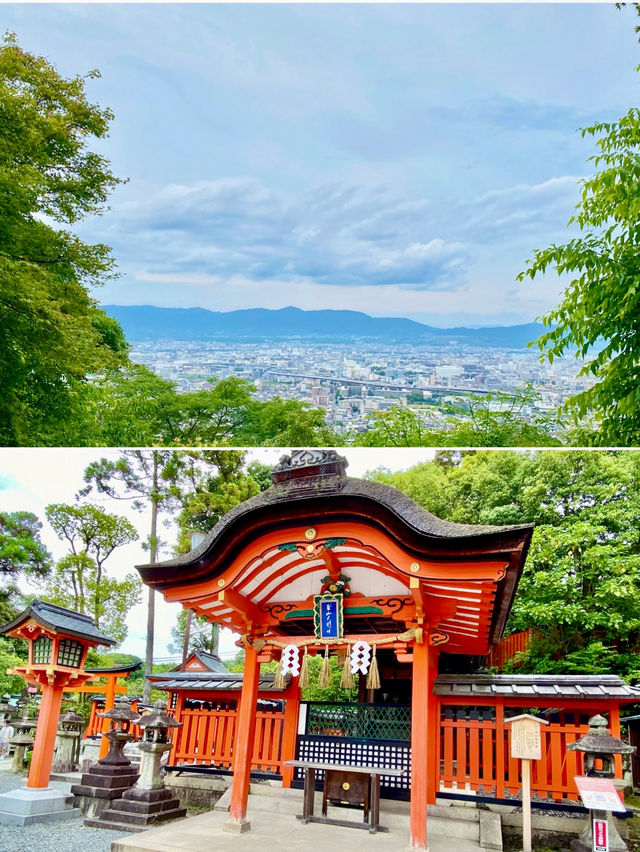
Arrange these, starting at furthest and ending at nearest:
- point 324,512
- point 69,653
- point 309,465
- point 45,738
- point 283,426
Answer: point 283,426
point 69,653
point 45,738
point 309,465
point 324,512

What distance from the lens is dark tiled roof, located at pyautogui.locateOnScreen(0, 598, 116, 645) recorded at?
24.2 feet

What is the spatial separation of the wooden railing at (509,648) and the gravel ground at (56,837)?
8064mm

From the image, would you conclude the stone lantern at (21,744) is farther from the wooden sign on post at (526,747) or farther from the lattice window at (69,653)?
the wooden sign on post at (526,747)

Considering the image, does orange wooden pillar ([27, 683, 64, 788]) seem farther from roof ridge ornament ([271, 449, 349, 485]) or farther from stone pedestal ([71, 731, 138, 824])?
roof ridge ornament ([271, 449, 349, 485])

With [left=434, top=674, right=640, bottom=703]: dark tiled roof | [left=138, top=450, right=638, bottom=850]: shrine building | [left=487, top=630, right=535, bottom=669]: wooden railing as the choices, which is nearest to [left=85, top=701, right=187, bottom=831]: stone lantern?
[left=138, top=450, right=638, bottom=850]: shrine building

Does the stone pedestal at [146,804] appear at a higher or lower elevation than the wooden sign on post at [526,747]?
lower

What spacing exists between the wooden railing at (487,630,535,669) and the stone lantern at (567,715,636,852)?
22.8 ft

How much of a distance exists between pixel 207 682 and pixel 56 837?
8.08ft

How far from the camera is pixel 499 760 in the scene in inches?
227

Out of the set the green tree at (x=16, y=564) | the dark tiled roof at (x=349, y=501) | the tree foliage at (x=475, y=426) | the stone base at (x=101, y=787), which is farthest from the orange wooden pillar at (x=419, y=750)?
the green tree at (x=16, y=564)

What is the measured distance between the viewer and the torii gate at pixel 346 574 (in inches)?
183

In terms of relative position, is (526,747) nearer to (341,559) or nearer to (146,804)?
(341,559)

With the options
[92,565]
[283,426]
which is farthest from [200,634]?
[283,426]

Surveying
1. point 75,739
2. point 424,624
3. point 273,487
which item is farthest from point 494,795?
point 75,739
